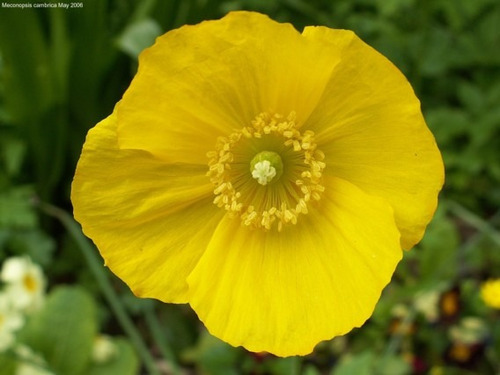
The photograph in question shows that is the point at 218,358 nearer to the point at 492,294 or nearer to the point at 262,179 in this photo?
the point at 492,294

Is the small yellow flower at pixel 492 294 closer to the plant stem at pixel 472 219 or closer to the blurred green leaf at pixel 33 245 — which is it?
the plant stem at pixel 472 219

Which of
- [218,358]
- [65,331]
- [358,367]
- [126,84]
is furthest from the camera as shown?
[126,84]

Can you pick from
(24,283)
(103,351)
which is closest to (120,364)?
(103,351)

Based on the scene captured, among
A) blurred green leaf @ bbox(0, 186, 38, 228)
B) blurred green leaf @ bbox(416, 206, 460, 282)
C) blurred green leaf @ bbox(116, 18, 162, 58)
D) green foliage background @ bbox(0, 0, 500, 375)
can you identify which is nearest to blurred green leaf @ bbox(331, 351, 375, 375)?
blurred green leaf @ bbox(416, 206, 460, 282)

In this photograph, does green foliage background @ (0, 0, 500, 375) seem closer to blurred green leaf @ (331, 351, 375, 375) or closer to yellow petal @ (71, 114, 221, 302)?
blurred green leaf @ (331, 351, 375, 375)

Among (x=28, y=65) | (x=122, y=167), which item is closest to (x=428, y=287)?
(x=122, y=167)

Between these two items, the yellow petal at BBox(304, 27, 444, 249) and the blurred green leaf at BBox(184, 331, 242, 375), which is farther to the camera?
the blurred green leaf at BBox(184, 331, 242, 375)

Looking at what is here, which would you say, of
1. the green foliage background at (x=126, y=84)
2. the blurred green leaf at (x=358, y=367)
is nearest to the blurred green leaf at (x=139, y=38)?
the green foliage background at (x=126, y=84)
